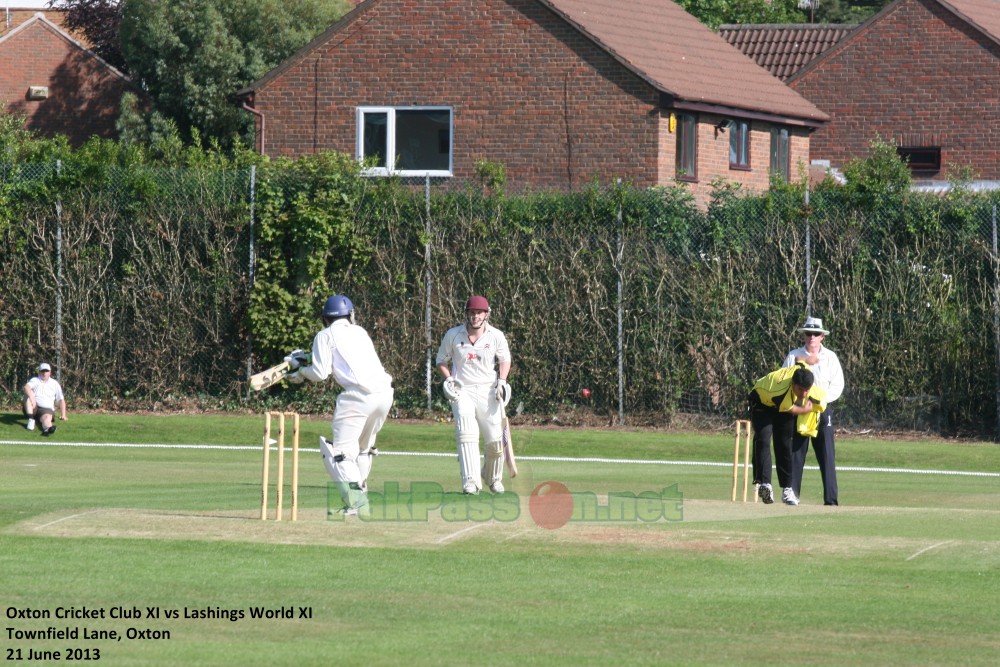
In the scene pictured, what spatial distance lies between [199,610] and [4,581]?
1411 mm

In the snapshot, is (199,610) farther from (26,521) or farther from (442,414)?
(442,414)

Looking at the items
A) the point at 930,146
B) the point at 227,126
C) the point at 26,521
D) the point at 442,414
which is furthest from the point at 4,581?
the point at 227,126

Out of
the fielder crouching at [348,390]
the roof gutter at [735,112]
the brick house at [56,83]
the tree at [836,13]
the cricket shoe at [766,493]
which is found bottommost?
the cricket shoe at [766,493]

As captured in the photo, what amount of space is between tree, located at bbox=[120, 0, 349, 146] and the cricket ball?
29340mm

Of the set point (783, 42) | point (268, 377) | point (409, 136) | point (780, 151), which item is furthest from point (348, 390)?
point (783, 42)

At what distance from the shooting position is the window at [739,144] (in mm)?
30047

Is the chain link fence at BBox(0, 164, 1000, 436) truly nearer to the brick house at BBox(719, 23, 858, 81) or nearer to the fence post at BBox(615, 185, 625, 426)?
the fence post at BBox(615, 185, 625, 426)

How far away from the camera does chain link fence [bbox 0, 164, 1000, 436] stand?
20375mm

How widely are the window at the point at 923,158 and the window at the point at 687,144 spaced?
29.9 feet

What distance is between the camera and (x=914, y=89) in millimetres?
36312

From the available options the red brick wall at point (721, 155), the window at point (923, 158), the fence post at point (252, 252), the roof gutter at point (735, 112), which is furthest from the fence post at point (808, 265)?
the window at point (923, 158)

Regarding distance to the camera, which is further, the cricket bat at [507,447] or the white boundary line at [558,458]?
the white boundary line at [558,458]

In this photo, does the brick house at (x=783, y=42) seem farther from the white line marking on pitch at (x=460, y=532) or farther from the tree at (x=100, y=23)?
the white line marking on pitch at (x=460, y=532)

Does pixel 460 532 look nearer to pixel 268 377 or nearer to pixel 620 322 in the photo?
pixel 268 377
